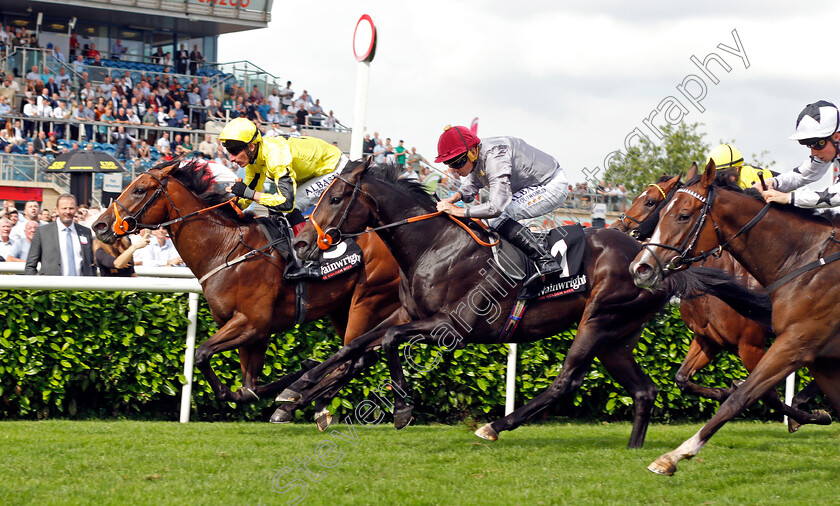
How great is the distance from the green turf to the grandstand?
35.2 ft

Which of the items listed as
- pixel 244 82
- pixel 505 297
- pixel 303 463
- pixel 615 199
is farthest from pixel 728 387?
pixel 244 82

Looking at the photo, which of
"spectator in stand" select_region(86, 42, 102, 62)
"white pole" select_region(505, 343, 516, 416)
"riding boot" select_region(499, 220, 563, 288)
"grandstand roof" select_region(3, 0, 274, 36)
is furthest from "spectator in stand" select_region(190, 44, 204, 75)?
"riding boot" select_region(499, 220, 563, 288)

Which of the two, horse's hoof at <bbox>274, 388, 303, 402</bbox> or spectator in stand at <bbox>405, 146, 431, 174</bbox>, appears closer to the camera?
horse's hoof at <bbox>274, 388, 303, 402</bbox>

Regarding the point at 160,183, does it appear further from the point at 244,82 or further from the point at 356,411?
the point at 244,82

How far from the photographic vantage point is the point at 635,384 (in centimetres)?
555

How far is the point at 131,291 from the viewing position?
640 centimetres

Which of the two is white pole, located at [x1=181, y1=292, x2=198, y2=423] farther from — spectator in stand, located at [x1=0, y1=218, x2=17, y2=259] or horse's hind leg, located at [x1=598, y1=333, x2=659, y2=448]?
spectator in stand, located at [x1=0, y1=218, x2=17, y2=259]

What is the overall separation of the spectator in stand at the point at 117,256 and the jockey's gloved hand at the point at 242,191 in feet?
5.93

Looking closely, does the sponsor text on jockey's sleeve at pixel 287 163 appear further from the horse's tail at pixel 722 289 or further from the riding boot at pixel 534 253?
the horse's tail at pixel 722 289

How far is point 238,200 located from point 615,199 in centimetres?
969

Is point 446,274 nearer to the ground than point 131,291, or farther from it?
farther from it

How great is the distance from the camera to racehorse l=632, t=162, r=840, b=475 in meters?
4.30

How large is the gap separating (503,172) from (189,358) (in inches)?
107

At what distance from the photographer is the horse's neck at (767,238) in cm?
451
